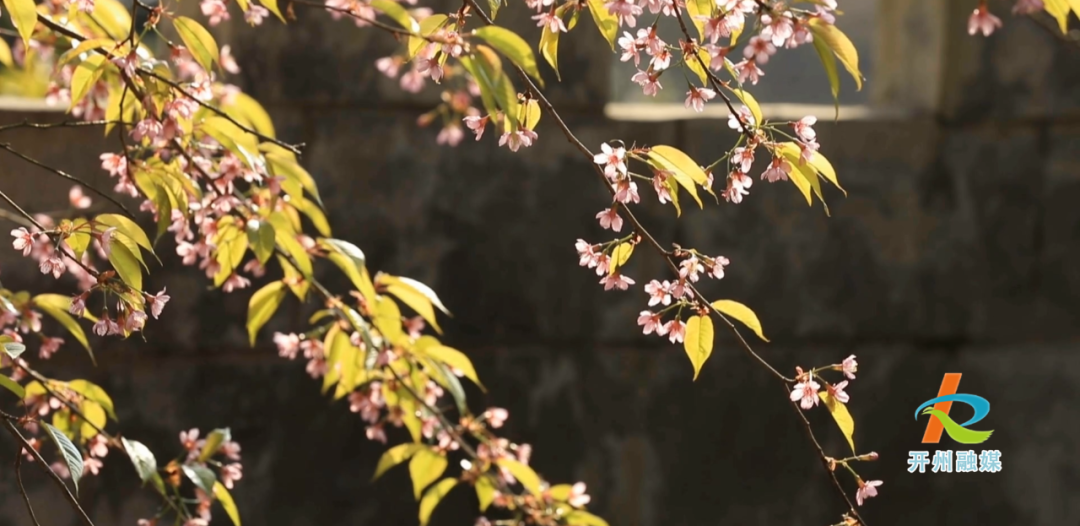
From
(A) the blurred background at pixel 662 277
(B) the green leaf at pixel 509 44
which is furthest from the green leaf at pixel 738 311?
(A) the blurred background at pixel 662 277

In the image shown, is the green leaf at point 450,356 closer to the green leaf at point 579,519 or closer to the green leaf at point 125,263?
the green leaf at point 579,519

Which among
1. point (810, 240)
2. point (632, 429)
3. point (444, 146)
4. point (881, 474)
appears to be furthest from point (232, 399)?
point (881, 474)

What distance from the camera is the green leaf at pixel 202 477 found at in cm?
100

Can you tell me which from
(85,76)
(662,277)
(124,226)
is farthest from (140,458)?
(662,277)

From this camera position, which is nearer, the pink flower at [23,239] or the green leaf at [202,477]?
the pink flower at [23,239]

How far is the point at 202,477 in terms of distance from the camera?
101cm

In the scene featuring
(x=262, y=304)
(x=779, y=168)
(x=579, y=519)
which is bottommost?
(x=579, y=519)

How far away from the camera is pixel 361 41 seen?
167cm

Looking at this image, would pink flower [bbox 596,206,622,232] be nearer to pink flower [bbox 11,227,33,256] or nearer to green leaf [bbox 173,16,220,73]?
green leaf [bbox 173,16,220,73]

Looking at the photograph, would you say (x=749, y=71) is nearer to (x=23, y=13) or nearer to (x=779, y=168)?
(x=779, y=168)

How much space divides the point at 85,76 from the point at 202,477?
0.37 m

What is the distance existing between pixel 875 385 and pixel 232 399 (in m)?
1.07

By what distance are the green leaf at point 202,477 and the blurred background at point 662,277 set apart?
66cm

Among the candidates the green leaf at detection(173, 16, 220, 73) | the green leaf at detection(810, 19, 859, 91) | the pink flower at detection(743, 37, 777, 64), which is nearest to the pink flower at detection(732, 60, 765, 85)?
the pink flower at detection(743, 37, 777, 64)
